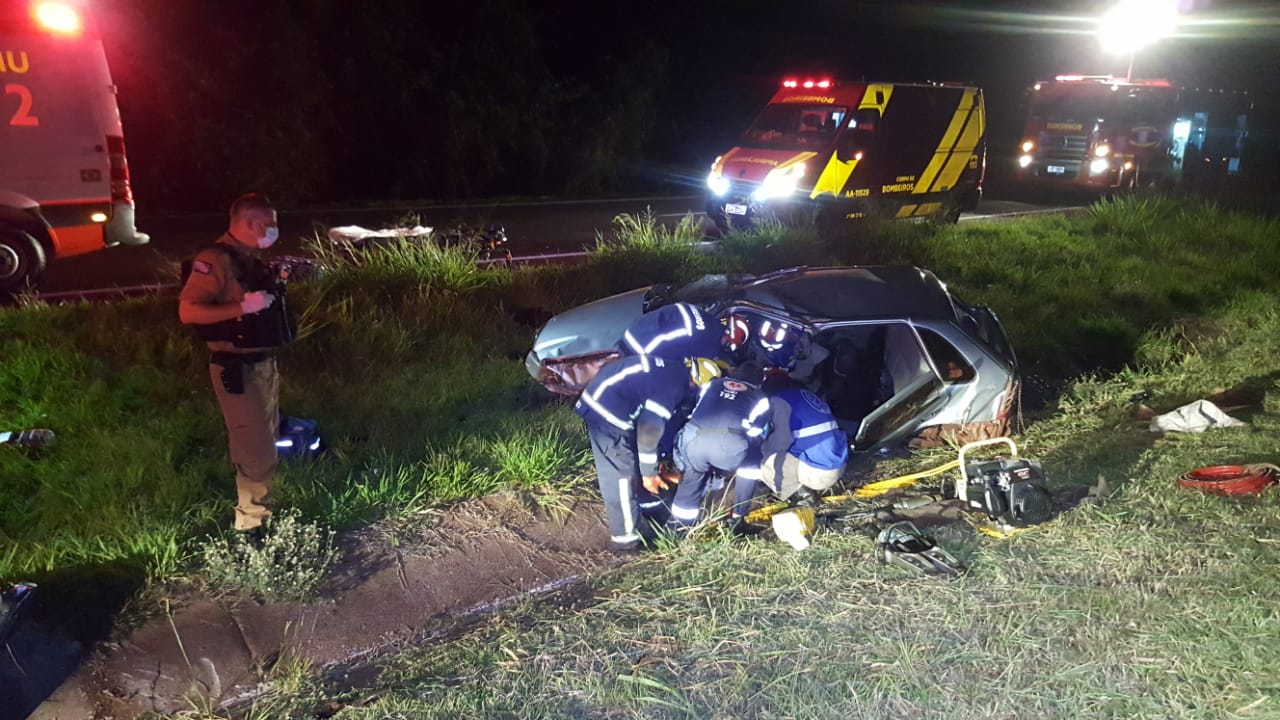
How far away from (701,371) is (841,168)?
8.15 m

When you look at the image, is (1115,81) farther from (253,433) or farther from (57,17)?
(253,433)

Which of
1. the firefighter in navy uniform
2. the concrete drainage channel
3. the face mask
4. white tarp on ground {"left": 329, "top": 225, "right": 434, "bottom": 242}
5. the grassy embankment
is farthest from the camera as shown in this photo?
white tarp on ground {"left": 329, "top": 225, "right": 434, "bottom": 242}

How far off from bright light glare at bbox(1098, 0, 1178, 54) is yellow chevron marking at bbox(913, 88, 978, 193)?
1262 centimetres

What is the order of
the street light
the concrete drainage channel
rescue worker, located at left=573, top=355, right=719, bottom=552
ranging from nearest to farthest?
1. the concrete drainage channel
2. rescue worker, located at left=573, top=355, right=719, bottom=552
3. the street light

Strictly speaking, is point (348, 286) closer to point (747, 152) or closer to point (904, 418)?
point (904, 418)

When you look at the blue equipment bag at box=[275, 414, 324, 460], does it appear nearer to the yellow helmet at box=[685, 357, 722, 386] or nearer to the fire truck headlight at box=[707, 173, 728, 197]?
the yellow helmet at box=[685, 357, 722, 386]

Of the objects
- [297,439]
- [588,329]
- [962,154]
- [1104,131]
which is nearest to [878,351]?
[588,329]

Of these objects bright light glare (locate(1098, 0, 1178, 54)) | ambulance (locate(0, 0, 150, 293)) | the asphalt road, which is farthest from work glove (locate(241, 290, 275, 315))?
bright light glare (locate(1098, 0, 1178, 54))

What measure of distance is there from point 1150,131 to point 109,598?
2018 centimetres

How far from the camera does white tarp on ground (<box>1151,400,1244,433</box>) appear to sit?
568 cm

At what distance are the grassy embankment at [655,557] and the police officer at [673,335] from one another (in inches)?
34.5

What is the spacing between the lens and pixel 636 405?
409 cm

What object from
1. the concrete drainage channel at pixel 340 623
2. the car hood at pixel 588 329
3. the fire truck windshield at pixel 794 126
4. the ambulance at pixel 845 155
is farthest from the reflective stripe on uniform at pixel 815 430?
the fire truck windshield at pixel 794 126

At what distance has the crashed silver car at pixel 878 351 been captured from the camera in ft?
16.8
